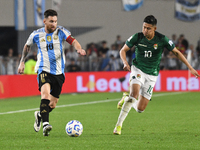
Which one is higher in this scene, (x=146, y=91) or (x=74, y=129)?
(x=146, y=91)

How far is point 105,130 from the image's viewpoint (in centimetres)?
836

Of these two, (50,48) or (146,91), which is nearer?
(50,48)

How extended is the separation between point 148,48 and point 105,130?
183cm

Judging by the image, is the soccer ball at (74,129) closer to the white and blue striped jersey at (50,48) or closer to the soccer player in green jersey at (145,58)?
the soccer player in green jersey at (145,58)

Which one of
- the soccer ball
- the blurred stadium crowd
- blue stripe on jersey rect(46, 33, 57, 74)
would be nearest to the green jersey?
blue stripe on jersey rect(46, 33, 57, 74)

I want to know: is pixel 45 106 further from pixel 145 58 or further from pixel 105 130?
pixel 145 58

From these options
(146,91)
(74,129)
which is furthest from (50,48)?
(146,91)

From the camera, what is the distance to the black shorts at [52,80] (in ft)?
25.0

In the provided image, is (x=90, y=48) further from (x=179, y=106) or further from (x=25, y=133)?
(x=25, y=133)

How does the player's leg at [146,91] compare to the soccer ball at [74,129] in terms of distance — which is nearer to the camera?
the soccer ball at [74,129]

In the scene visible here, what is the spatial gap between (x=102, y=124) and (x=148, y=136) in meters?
1.95

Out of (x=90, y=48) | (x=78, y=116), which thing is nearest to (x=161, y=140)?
(x=78, y=116)

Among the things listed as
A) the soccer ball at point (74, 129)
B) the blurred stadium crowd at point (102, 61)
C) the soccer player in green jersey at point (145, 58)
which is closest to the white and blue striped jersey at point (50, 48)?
the soccer ball at point (74, 129)

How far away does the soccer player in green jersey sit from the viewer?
7875mm
